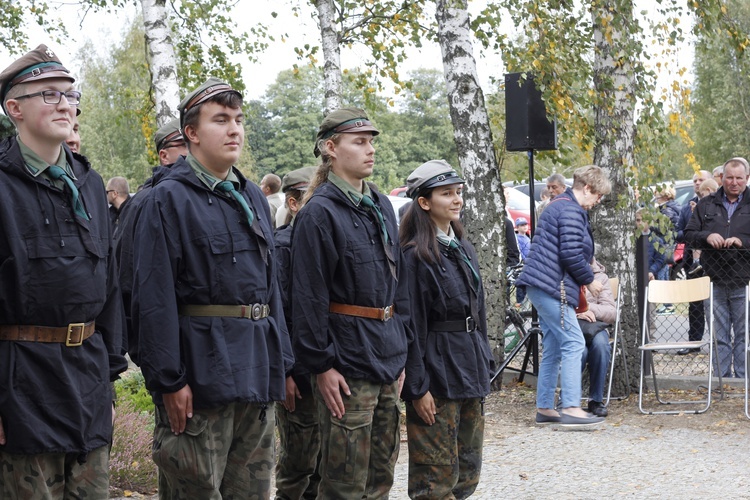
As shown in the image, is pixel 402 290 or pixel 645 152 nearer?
pixel 402 290

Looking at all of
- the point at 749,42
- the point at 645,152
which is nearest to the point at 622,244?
the point at 645,152

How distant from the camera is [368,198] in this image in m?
4.93

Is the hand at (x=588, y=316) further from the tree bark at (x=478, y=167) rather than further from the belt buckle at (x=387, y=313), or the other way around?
the belt buckle at (x=387, y=313)

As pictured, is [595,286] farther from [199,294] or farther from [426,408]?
[199,294]

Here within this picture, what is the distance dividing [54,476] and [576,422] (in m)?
5.85

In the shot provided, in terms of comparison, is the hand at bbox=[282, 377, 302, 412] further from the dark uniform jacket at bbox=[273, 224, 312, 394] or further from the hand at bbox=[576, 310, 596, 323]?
the hand at bbox=[576, 310, 596, 323]

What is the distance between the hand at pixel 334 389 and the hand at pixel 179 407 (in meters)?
0.91

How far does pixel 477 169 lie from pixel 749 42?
2.74m

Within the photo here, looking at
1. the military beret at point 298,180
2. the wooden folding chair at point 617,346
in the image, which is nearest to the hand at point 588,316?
the wooden folding chair at point 617,346

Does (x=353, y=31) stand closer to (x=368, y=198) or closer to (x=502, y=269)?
(x=502, y=269)

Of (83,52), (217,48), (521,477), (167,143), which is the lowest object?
(521,477)

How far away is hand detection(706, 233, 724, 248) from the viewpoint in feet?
33.9

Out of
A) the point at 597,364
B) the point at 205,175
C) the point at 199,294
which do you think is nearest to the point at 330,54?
the point at 597,364

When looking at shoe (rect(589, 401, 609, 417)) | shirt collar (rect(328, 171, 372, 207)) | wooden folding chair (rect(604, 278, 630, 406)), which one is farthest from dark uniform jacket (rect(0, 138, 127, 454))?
wooden folding chair (rect(604, 278, 630, 406))
